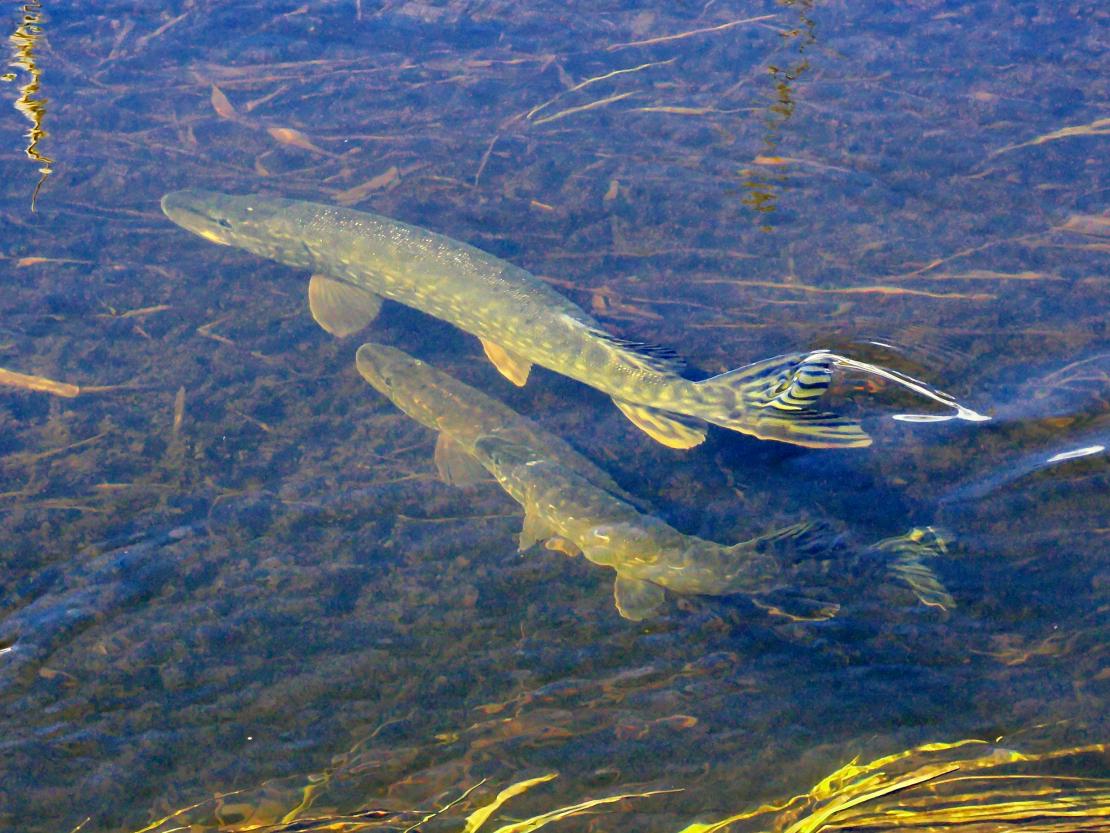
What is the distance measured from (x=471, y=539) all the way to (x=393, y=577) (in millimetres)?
421

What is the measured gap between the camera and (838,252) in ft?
16.9

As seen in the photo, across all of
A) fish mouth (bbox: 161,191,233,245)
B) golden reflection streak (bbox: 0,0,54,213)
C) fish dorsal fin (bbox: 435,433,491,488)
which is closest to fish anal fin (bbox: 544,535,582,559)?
fish dorsal fin (bbox: 435,433,491,488)

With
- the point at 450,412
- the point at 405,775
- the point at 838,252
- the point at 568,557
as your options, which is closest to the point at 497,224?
the point at 450,412

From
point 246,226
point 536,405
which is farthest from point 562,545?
point 246,226

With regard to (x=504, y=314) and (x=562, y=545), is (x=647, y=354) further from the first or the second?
(x=562, y=545)

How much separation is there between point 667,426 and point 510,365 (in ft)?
3.74

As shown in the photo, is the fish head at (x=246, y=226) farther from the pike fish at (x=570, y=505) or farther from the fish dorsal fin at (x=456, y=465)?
the fish dorsal fin at (x=456, y=465)

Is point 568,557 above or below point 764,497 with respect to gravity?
below

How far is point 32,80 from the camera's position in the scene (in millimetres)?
6773

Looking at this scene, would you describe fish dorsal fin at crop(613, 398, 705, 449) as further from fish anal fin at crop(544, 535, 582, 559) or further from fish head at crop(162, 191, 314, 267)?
fish head at crop(162, 191, 314, 267)

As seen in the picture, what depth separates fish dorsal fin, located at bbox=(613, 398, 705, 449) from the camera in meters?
4.29

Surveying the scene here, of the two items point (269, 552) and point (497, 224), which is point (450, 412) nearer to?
point (269, 552)

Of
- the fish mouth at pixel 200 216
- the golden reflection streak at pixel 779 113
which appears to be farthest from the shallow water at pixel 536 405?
the fish mouth at pixel 200 216

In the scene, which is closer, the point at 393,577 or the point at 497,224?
the point at 393,577
